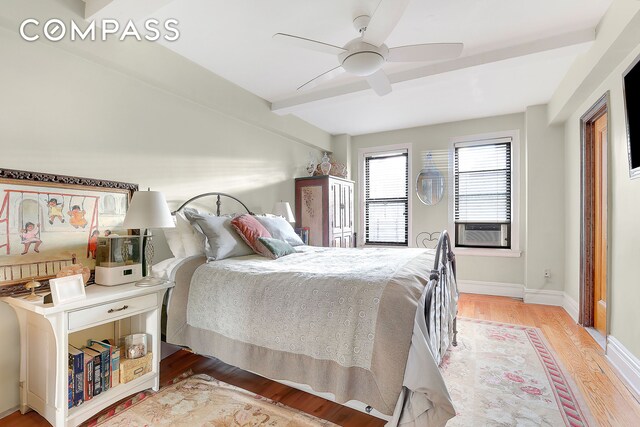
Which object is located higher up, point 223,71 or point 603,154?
point 223,71

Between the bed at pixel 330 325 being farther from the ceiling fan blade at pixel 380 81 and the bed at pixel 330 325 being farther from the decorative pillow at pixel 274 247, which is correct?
the ceiling fan blade at pixel 380 81

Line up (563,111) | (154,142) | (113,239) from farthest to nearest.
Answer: (563,111) → (154,142) → (113,239)

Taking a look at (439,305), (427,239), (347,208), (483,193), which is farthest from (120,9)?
(483,193)

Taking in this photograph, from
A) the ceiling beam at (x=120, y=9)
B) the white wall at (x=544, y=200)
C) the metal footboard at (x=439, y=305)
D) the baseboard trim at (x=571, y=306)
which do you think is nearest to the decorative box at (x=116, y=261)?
the ceiling beam at (x=120, y=9)

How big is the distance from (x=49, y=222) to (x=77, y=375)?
36.3 inches

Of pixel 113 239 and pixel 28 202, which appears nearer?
pixel 28 202

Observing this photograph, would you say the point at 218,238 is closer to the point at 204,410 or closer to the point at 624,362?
the point at 204,410

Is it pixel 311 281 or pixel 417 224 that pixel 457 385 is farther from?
pixel 417 224

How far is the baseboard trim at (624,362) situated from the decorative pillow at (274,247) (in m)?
2.53

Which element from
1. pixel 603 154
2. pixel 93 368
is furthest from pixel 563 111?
pixel 93 368

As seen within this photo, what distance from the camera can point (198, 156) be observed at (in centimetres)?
311

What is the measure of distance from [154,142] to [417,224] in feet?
12.7

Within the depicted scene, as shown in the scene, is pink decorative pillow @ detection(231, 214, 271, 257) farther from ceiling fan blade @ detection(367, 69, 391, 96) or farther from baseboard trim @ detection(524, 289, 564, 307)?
baseboard trim @ detection(524, 289, 564, 307)

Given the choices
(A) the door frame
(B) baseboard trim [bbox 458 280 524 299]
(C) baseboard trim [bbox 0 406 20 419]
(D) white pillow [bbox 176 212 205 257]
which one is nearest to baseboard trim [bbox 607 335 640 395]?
(A) the door frame
